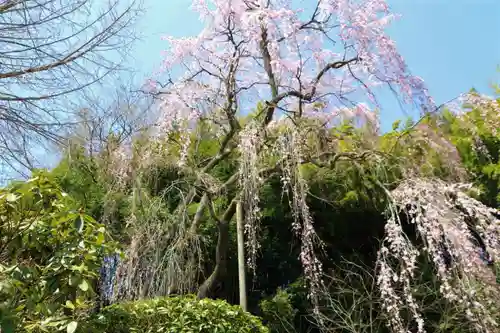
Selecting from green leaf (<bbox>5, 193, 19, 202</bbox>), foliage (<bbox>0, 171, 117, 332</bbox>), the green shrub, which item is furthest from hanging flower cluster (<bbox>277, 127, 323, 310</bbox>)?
green leaf (<bbox>5, 193, 19, 202</bbox>)

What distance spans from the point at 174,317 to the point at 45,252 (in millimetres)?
801

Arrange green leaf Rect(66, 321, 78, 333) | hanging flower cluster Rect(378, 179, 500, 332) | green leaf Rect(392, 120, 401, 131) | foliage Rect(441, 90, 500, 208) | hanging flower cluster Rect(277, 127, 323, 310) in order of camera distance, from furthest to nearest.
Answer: green leaf Rect(392, 120, 401, 131), foliage Rect(441, 90, 500, 208), hanging flower cluster Rect(277, 127, 323, 310), hanging flower cluster Rect(378, 179, 500, 332), green leaf Rect(66, 321, 78, 333)

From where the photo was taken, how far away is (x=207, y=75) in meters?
4.78

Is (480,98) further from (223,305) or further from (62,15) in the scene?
(62,15)

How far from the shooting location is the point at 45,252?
7.69 ft

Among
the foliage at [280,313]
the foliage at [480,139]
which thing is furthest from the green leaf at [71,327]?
the foliage at [480,139]

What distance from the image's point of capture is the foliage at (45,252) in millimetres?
2057

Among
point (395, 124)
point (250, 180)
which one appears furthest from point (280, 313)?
point (395, 124)

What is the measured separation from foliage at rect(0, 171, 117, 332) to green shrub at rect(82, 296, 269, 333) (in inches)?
13.9

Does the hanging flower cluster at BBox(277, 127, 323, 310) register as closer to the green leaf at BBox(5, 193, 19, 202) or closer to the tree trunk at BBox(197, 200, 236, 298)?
the tree trunk at BBox(197, 200, 236, 298)

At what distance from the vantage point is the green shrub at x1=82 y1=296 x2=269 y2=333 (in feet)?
8.66

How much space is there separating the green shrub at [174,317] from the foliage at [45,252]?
0.35 metres

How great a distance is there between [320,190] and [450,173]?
3.86 feet

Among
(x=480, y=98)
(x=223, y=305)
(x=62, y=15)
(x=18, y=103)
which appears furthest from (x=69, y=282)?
(x=480, y=98)
